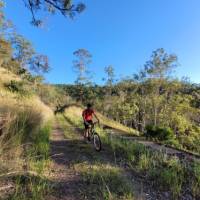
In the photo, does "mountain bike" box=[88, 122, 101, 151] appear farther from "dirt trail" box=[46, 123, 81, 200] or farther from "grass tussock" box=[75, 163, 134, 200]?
"grass tussock" box=[75, 163, 134, 200]

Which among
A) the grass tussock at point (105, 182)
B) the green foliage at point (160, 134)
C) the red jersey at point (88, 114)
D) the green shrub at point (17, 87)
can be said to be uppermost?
the green shrub at point (17, 87)

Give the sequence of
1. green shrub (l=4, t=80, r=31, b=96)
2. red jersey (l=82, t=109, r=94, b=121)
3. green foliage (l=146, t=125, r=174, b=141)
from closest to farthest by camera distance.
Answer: red jersey (l=82, t=109, r=94, b=121) < green foliage (l=146, t=125, r=174, b=141) < green shrub (l=4, t=80, r=31, b=96)

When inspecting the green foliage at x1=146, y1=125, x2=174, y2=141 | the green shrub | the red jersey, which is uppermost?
the green shrub

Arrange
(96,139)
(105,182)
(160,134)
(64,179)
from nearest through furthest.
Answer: (105,182) < (64,179) < (96,139) < (160,134)

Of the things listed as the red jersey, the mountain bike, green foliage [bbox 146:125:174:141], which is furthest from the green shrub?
green foliage [bbox 146:125:174:141]

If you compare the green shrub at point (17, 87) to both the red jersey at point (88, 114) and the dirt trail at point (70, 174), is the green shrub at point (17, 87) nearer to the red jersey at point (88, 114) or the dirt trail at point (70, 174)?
the red jersey at point (88, 114)

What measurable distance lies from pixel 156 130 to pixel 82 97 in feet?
113

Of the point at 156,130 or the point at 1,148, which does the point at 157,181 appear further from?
the point at 156,130

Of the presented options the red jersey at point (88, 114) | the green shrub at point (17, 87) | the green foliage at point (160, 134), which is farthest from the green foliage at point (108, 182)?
the green shrub at point (17, 87)

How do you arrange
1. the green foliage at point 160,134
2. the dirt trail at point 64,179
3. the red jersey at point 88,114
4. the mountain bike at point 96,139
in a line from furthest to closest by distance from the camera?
the green foliage at point 160,134 < the red jersey at point 88,114 < the mountain bike at point 96,139 < the dirt trail at point 64,179

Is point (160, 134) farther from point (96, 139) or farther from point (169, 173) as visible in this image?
point (169, 173)

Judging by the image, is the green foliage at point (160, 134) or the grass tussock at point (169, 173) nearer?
the grass tussock at point (169, 173)

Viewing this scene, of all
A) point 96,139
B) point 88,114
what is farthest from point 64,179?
point 88,114

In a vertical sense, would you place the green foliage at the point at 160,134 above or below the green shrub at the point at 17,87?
below
